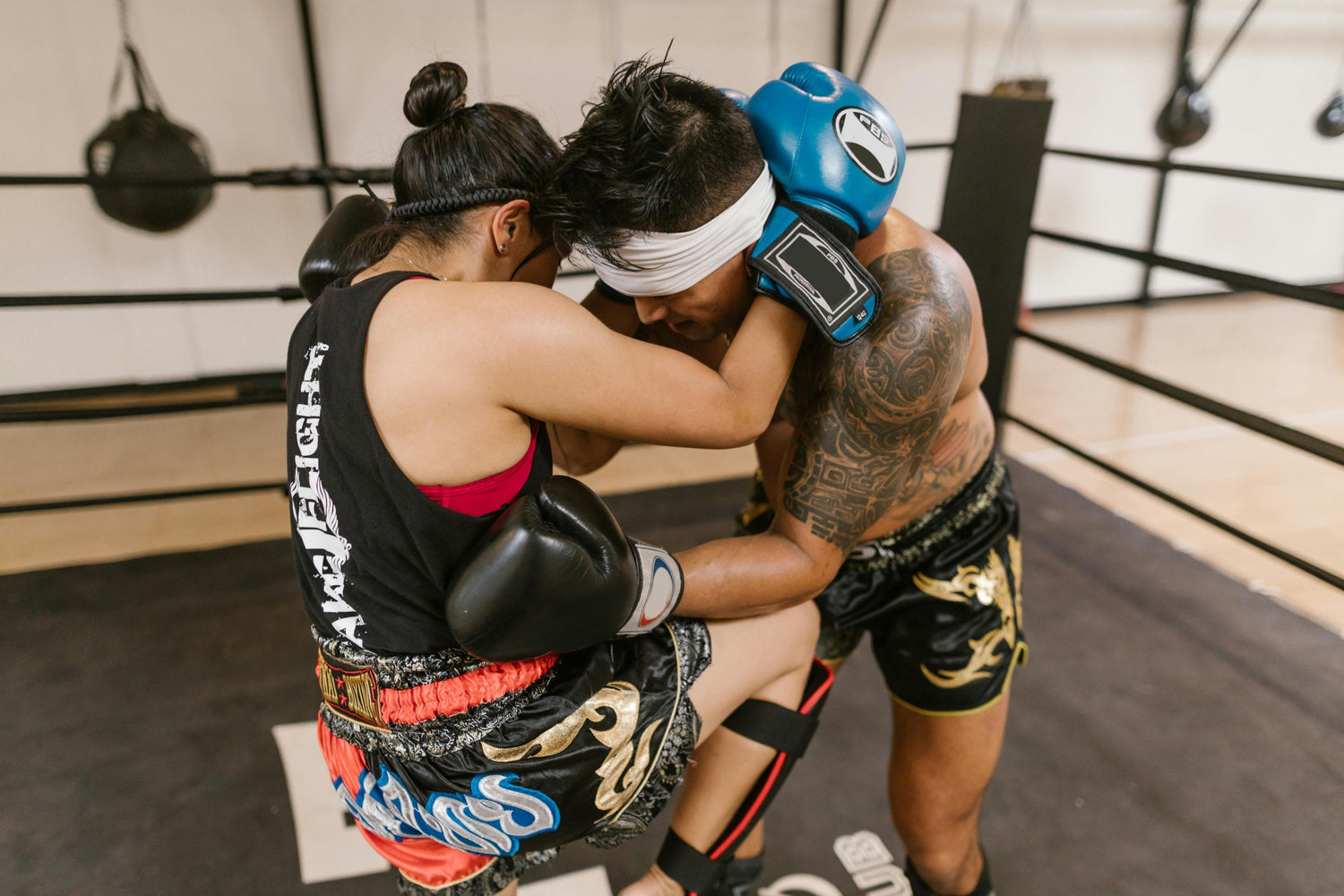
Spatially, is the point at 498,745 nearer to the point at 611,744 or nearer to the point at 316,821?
the point at 611,744

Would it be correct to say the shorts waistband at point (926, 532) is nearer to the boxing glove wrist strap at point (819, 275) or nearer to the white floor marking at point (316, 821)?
the boxing glove wrist strap at point (819, 275)

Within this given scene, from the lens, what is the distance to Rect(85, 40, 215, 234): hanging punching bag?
364cm

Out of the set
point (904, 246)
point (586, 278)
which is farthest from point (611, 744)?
point (586, 278)

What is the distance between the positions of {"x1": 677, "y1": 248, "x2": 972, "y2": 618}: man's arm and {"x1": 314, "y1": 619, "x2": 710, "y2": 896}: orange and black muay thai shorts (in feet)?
0.38

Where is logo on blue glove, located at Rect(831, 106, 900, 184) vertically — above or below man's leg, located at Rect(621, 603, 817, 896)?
above

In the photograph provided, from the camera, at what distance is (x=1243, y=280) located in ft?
7.18

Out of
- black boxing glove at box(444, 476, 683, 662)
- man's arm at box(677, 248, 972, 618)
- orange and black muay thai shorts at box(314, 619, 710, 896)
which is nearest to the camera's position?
black boxing glove at box(444, 476, 683, 662)

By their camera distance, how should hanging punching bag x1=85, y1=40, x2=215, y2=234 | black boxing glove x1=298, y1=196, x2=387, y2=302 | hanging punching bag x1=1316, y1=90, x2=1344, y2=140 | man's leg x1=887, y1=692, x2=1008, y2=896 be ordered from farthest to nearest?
hanging punching bag x1=1316, y1=90, x2=1344, y2=140 < hanging punching bag x1=85, y1=40, x2=215, y2=234 < man's leg x1=887, y1=692, x2=1008, y2=896 < black boxing glove x1=298, y1=196, x2=387, y2=302

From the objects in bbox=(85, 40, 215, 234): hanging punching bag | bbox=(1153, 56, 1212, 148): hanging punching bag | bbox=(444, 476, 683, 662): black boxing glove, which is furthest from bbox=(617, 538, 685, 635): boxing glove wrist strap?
bbox=(1153, 56, 1212, 148): hanging punching bag

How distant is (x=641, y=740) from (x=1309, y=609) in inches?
95.8

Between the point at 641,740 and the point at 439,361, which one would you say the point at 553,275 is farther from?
the point at 641,740

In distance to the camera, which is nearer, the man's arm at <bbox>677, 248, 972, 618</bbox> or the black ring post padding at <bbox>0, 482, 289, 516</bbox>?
the man's arm at <bbox>677, 248, 972, 618</bbox>

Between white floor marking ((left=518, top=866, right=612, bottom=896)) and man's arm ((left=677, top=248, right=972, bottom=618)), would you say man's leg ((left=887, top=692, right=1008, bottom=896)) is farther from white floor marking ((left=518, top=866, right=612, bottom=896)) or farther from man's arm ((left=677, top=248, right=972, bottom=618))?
white floor marking ((left=518, top=866, right=612, bottom=896))

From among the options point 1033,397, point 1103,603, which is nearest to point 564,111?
point 1033,397
